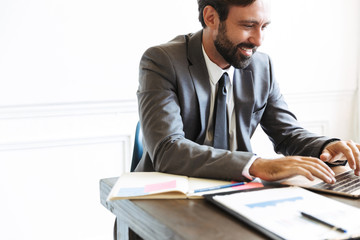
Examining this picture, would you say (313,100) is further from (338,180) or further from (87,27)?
(338,180)

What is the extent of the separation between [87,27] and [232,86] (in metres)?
1.17

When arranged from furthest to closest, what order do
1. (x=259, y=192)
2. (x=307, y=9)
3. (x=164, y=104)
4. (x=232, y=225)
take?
(x=307, y=9)
(x=164, y=104)
(x=259, y=192)
(x=232, y=225)

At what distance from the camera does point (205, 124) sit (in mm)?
1896

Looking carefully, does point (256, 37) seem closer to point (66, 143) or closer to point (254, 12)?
point (254, 12)

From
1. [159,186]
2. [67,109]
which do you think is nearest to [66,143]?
[67,109]

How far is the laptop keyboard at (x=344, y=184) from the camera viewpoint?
1385 millimetres

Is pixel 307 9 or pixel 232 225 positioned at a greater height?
pixel 307 9

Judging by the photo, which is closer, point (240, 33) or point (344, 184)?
point (344, 184)

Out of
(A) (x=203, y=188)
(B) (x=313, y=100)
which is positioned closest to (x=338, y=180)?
(A) (x=203, y=188)

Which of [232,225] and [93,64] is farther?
[93,64]

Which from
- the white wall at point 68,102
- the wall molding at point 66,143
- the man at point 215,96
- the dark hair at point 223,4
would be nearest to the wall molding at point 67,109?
the white wall at point 68,102

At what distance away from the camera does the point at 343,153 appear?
1.68 meters

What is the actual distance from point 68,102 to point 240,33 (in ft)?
4.12

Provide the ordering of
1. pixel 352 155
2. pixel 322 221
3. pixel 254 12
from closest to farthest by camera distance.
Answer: pixel 322 221
pixel 352 155
pixel 254 12
